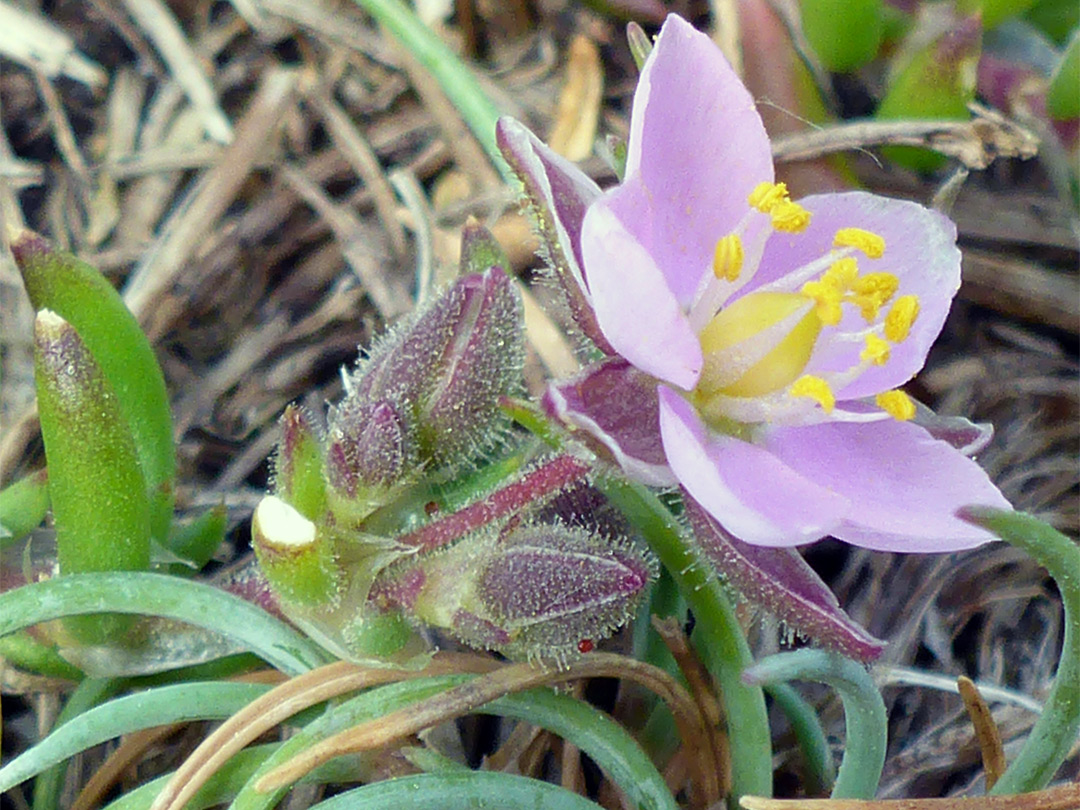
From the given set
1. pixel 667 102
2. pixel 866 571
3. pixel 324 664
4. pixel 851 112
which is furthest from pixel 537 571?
pixel 851 112

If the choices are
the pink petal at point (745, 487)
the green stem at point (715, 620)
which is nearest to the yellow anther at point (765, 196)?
the pink petal at point (745, 487)

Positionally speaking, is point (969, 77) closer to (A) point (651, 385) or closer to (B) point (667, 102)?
(B) point (667, 102)

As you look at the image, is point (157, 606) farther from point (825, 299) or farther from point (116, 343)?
point (825, 299)

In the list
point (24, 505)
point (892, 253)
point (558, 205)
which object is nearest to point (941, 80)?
point (892, 253)

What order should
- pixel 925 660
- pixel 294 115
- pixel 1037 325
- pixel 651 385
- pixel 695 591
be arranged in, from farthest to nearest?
1. pixel 294 115
2. pixel 1037 325
3. pixel 925 660
4. pixel 695 591
5. pixel 651 385

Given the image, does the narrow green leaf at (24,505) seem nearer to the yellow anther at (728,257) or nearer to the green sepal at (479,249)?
the green sepal at (479,249)
